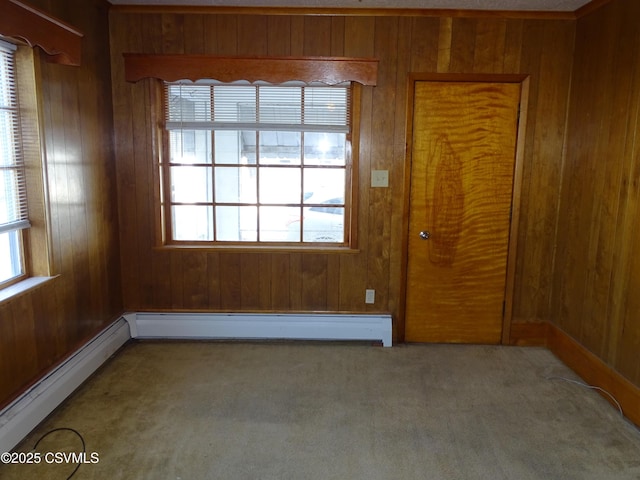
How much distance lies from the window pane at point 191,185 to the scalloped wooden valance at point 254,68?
2.15ft

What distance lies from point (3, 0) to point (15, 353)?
65.1 inches

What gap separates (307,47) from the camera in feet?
11.0

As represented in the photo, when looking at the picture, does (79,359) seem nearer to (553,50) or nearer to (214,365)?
(214,365)

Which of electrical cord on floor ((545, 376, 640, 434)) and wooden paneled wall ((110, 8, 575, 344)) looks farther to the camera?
wooden paneled wall ((110, 8, 575, 344))

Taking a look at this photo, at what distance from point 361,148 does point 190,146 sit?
4.17ft

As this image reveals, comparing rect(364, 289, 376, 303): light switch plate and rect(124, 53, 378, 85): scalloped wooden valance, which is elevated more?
rect(124, 53, 378, 85): scalloped wooden valance

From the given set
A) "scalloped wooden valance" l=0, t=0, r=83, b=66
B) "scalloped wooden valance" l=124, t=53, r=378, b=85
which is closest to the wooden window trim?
"scalloped wooden valance" l=124, t=53, r=378, b=85

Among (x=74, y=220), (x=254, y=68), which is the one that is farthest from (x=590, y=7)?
(x=74, y=220)

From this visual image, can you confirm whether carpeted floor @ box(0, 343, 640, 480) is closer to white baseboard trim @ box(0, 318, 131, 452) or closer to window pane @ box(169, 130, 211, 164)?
white baseboard trim @ box(0, 318, 131, 452)

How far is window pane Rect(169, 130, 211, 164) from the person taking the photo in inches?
139

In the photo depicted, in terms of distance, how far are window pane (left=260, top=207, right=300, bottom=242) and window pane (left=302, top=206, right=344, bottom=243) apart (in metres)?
0.07

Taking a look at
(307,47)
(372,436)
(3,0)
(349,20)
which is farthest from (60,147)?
(372,436)

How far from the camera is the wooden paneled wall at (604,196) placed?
2.64 meters

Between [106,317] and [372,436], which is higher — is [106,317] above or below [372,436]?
above
